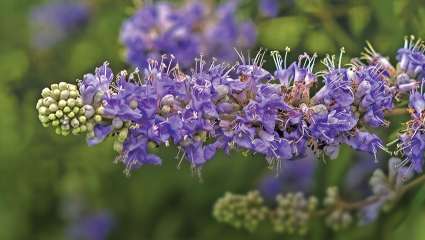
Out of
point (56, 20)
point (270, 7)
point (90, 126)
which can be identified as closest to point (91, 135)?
point (90, 126)

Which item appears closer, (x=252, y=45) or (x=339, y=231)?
(x=339, y=231)

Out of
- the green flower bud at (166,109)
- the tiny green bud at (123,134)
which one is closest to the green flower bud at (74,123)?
the tiny green bud at (123,134)

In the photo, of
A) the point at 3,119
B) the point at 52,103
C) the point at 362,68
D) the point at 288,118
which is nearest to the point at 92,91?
the point at 52,103

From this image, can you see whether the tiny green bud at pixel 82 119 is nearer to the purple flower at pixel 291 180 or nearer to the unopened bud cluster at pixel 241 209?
the unopened bud cluster at pixel 241 209

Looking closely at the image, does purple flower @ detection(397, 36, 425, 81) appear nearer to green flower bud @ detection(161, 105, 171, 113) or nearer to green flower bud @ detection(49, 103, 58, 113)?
green flower bud @ detection(161, 105, 171, 113)

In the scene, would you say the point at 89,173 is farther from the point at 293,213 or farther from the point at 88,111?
the point at 88,111

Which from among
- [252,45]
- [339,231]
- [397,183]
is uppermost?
[252,45]

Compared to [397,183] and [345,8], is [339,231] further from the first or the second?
[345,8]

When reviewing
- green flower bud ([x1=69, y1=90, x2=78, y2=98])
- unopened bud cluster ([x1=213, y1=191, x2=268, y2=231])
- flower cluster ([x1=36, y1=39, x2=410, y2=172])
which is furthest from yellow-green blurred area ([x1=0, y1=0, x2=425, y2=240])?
green flower bud ([x1=69, y1=90, x2=78, y2=98])
